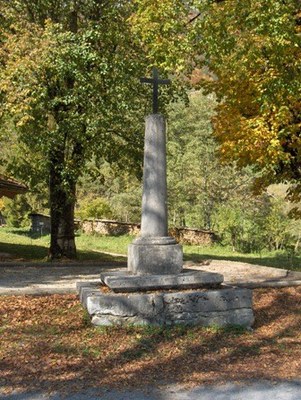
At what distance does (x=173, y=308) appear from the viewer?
737cm

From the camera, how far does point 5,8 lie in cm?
1470

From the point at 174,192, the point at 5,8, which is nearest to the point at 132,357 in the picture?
the point at 5,8

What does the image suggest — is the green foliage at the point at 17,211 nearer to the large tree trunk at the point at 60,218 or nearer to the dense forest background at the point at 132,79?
the dense forest background at the point at 132,79

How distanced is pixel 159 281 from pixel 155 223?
1029 mm

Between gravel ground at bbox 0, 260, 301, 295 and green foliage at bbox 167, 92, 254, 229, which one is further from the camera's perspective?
green foliage at bbox 167, 92, 254, 229

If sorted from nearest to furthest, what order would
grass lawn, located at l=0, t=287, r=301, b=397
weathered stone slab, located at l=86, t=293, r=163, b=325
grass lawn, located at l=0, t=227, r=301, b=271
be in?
1. grass lawn, located at l=0, t=287, r=301, b=397
2. weathered stone slab, located at l=86, t=293, r=163, b=325
3. grass lawn, located at l=0, t=227, r=301, b=271

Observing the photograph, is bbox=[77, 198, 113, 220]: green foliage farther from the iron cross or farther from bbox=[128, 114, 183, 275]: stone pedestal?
bbox=[128, 114, 183, 275]: stone pedestal

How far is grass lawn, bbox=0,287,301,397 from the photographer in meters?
5.53

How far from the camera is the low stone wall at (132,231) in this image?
2909 cm

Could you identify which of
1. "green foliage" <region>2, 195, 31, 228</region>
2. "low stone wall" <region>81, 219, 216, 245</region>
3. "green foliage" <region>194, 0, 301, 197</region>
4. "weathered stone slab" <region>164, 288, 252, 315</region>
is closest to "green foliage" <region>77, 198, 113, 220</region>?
"low stone wall" <region>81, 219, 216, 245</region>

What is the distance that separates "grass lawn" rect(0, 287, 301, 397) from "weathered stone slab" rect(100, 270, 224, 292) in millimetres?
628

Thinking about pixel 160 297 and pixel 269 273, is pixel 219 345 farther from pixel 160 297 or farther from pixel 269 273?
pixel 269 273

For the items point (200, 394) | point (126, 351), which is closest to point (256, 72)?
point (126, 351)

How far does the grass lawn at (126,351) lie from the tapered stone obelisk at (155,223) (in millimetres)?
1117
